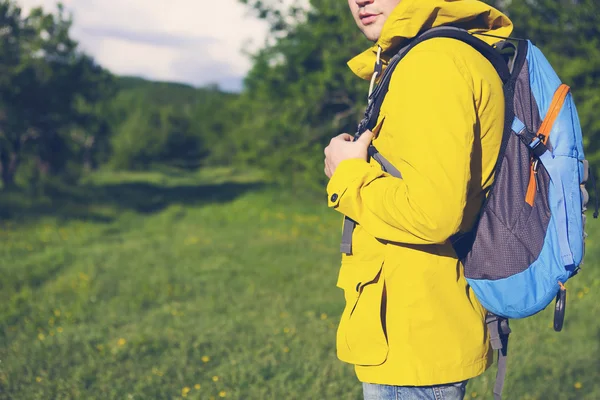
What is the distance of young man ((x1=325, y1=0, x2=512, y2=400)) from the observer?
1.38 metres

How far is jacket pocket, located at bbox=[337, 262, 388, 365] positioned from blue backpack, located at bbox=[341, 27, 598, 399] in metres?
0.24

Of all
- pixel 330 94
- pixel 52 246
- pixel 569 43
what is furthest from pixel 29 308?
pixel 569 43

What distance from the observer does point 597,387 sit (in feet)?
13.7

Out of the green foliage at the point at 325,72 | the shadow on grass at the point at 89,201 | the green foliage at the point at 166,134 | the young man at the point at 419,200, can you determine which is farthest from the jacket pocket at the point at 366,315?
the green foliage at the point at 166,134

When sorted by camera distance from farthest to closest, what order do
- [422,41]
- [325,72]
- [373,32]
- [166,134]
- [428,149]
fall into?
1. [166,134]
2. [325,72]
3. [373,32]
4. [422,41]
5. [428,149]

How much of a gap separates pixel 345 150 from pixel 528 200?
488mm

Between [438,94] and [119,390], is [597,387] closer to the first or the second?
[119,390]

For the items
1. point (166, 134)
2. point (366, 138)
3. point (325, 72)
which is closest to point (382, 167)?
point (366, 138)

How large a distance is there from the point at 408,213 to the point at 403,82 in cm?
32

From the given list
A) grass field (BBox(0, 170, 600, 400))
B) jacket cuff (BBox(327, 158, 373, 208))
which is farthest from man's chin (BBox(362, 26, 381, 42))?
grass field (BBox(0, 170, 600, 400))

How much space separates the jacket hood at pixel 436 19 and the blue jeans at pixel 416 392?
92 cm

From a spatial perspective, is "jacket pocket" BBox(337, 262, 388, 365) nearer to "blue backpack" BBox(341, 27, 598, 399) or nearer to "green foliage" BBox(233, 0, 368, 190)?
"blue backpack" BBox(341, 27, 598, 399)

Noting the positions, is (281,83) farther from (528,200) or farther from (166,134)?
(166,134)

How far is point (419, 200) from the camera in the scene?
139 centimetres
